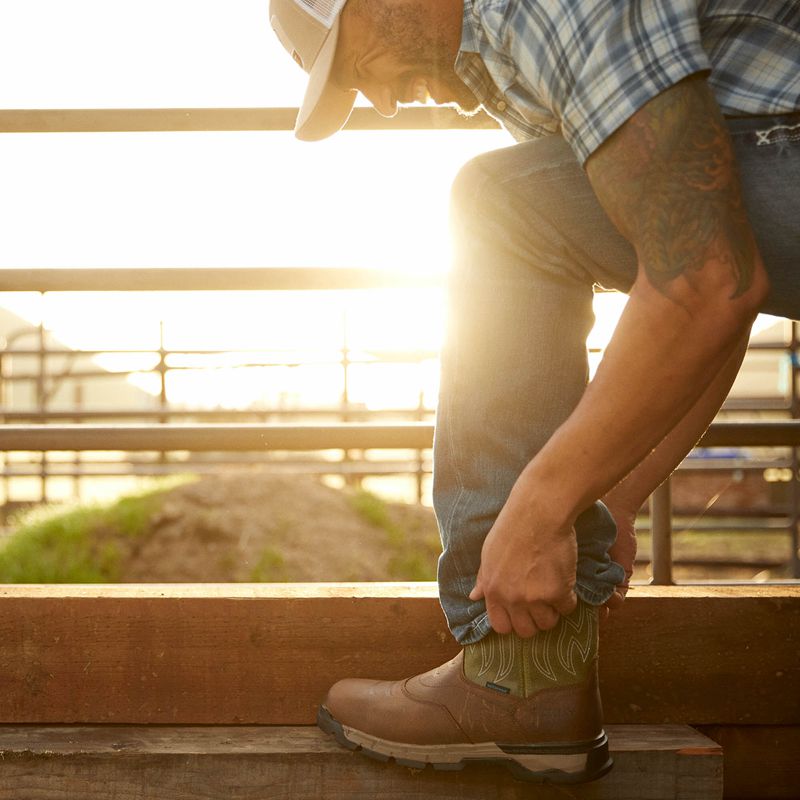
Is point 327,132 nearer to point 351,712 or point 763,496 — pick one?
point 351,712

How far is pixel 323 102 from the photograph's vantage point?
3.63 ft

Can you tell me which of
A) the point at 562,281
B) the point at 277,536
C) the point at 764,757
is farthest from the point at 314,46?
the point at 277,536

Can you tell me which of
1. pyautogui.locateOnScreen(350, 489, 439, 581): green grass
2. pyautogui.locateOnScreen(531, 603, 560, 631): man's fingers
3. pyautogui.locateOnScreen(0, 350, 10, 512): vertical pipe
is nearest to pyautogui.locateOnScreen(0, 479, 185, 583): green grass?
pyautogui.locateOnScreen(350, 489, 439, 581): green grass

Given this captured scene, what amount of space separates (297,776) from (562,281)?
0.66 m

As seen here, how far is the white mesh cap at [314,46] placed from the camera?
101cm

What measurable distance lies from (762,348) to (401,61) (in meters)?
6.02

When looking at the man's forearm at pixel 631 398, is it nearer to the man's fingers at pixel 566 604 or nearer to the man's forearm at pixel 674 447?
the man's fingers at pixel 566 604

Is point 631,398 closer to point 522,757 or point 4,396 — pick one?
point 522,757

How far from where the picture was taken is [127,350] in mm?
6914

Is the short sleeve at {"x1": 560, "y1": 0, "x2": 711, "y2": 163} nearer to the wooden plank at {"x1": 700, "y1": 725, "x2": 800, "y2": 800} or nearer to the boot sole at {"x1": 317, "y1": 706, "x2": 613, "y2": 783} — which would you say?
the boot sole at {"x1": 317, "y1": 706, "x2": 613, "y2": 783}

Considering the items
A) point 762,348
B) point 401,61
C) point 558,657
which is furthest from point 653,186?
point 762,348

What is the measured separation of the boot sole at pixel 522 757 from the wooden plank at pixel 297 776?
3 cm

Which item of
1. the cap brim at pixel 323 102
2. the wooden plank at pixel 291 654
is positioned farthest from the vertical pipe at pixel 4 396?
the cap brim at pixel 323 102

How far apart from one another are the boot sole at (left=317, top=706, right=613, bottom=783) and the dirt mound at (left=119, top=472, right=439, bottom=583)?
121 inches
